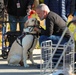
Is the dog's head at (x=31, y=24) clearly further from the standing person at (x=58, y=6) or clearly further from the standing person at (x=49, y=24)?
the standing person at (x=58, y=6)

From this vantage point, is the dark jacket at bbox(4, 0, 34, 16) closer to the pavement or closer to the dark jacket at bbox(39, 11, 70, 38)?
the pavement

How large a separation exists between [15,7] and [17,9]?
7 cm

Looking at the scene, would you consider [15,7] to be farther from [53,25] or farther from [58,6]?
[53,25]

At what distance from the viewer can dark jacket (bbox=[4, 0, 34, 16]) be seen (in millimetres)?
8688

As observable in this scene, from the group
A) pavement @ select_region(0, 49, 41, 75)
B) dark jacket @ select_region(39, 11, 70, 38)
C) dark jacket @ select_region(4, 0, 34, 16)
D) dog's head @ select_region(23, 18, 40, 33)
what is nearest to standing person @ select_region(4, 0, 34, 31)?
dark jacket @ select_region(4, 0, 34, 16)

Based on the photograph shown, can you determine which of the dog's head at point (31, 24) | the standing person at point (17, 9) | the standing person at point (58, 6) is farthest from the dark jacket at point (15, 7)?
the dog's head at point (31, 24)

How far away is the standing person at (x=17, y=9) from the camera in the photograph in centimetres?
868

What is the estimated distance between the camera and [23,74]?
6988 mm

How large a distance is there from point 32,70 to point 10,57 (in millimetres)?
708

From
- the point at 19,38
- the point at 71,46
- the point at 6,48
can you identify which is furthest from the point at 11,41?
the point at 71,46

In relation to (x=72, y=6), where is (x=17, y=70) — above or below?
below

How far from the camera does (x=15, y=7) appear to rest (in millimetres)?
8727

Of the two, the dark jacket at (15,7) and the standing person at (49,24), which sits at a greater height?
the dark jacket at (15,7)

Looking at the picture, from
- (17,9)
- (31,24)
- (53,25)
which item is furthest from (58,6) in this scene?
(53,25)
